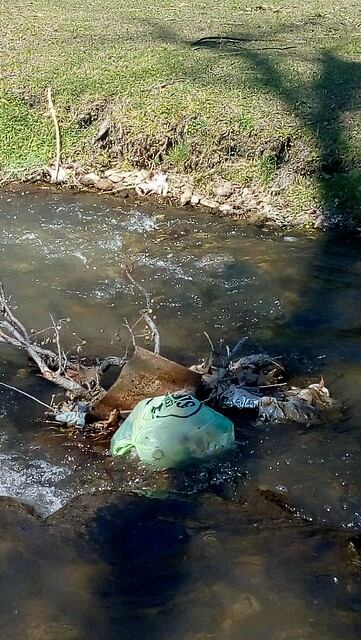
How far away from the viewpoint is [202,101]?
25.0 feet

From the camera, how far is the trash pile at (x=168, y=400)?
3857 mm

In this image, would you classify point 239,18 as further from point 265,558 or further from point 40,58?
point 265,558

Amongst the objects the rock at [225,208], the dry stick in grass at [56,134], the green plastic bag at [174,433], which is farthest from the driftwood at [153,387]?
the dry stick in grass at [56,134]

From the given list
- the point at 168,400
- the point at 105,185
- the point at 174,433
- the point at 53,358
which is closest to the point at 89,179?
the point at 105,185

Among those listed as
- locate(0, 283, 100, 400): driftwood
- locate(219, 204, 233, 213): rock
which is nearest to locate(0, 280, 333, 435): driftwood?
locate(0, 283, 100, 400): driftwood

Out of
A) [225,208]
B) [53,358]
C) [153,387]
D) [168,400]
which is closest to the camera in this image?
[168,400]

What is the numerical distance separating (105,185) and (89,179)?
0.19 meters

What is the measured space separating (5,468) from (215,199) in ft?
12.4

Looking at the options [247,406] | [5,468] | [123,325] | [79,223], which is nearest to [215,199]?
[79,223]

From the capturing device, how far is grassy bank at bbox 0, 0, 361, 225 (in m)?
7.09

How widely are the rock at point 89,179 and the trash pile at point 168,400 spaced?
310cm

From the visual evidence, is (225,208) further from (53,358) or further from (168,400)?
(168,400)

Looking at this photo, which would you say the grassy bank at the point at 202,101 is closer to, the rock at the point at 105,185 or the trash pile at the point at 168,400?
the rock at the point at 105,185

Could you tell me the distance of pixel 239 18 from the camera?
10.7 meters
